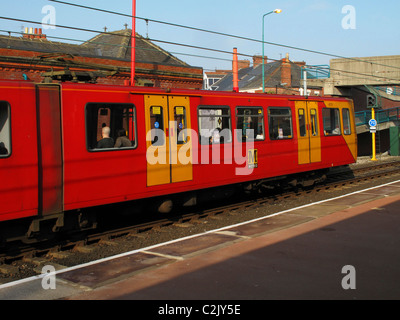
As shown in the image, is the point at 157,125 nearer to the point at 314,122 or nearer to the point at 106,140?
the point at 106,140

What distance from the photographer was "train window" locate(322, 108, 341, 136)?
48.5ft

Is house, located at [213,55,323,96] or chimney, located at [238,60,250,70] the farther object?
chimney, located at [238,60,250,70]

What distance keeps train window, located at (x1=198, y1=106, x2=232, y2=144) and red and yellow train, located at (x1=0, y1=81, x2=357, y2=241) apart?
0.02 metres

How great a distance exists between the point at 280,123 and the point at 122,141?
18.3 feet

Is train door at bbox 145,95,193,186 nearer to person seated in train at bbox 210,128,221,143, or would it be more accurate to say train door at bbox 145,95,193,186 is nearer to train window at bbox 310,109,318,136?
person seated in train at bbox 210,128,221,143

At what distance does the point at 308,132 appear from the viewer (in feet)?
45.8

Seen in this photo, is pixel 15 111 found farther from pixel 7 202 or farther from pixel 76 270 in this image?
pixel 76 270

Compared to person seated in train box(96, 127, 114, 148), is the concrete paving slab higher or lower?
lower

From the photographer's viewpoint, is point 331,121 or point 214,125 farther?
point 331,121

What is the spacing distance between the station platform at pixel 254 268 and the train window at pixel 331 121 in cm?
590

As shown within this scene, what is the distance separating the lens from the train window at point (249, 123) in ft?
37.9

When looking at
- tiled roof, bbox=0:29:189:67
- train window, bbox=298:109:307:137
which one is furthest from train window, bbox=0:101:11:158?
tiled roof, bbox=0:29:189:67

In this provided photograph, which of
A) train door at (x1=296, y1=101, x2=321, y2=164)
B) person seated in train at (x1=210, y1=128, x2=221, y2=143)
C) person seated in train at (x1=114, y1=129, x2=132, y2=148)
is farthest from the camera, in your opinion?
train door at (x1=296, y1=101, x2=321, y2=164)

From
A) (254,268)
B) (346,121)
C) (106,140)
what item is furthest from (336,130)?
(254,268)
